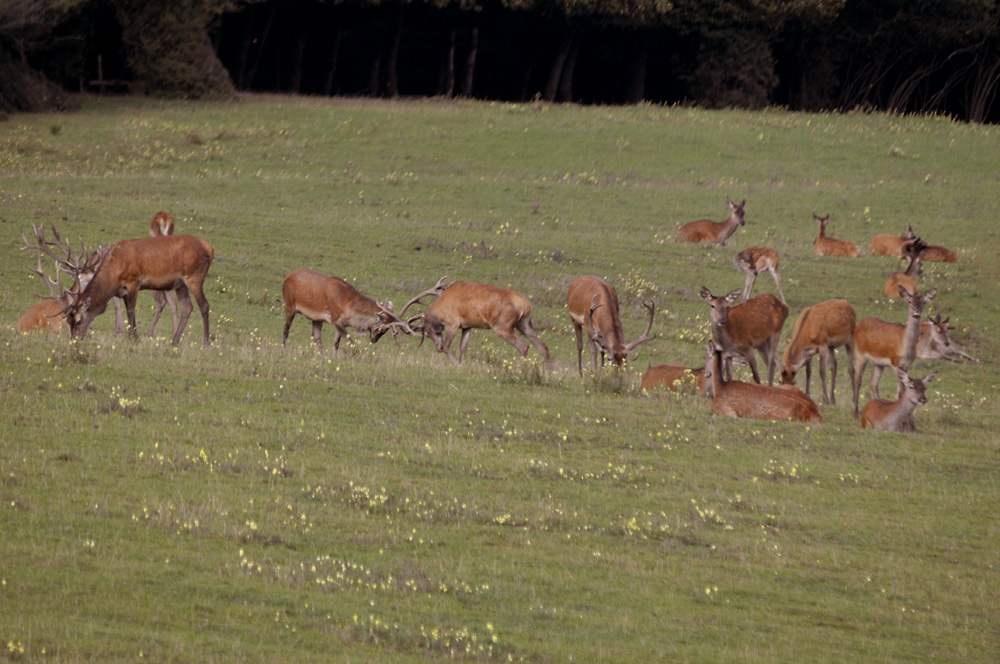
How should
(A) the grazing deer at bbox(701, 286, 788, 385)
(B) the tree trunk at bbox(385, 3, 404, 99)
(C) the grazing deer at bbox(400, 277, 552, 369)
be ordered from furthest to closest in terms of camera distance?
(B) the tree trunk at bbox(385, 3, 404, 99)
(C) the grazing deer at bbox(400, 277, 552, 369)
(A) the grazing deer at bbox(701, 286, 788, 385)

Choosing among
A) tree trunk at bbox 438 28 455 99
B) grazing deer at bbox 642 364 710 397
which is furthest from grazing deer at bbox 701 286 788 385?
tree trunk at bbox 438 28 455 99

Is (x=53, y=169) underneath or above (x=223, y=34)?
underneath

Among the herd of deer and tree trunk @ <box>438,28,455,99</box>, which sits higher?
tree trunk @ <box>438,28,455,99</box>

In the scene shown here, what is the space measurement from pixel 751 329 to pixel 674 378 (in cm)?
149

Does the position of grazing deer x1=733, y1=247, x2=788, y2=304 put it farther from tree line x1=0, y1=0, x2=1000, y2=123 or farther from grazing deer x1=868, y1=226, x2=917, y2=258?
tree line x1=0, y1=0, x2=1000, y2=123

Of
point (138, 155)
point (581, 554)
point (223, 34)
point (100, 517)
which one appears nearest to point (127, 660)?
point (100, 517)

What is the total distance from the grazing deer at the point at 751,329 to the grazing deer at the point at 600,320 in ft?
3.33

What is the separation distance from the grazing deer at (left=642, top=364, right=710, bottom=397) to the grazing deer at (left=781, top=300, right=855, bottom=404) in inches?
71.5

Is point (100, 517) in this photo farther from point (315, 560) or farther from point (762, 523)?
point (762, 523)

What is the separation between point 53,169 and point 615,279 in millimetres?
15826

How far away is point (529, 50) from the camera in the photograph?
6109 centimetres

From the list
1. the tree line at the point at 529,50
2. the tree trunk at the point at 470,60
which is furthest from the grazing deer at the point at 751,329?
the tree trunk at the point at 470,60

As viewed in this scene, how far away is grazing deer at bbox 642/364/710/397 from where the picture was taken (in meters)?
15.1

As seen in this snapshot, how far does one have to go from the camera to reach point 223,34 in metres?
56.7
